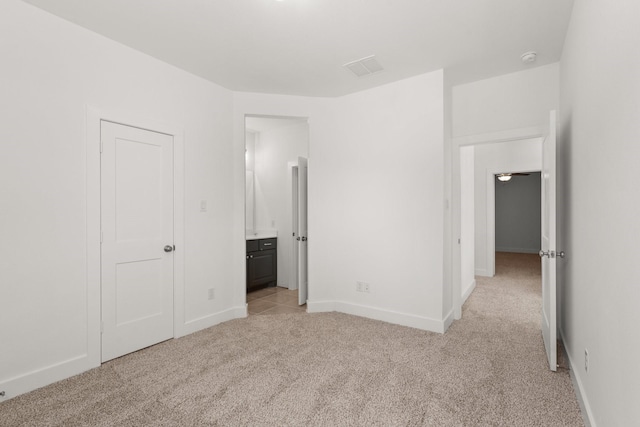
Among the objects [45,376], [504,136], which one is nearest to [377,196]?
[504,136]

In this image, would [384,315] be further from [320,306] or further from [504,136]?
[504,136]

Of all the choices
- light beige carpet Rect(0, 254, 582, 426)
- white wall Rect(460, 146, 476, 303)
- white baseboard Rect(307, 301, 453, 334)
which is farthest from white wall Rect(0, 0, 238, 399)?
white wall Rect(460, 146, 476, 303)

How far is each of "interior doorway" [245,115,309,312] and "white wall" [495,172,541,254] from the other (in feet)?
26.2

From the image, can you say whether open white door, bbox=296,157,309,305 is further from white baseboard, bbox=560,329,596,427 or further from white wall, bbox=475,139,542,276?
white wall, bbox=475,139,542,276

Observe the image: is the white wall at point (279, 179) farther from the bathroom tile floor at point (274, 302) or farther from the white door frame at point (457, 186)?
the white door frame at point (457, 186)

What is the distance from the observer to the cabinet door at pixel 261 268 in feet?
16.8

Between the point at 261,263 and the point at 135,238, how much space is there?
2.59m

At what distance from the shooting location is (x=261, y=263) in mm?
5324

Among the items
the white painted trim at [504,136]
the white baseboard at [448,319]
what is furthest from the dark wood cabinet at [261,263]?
the white painted trim at [504,136]

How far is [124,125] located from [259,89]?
5.17 ft

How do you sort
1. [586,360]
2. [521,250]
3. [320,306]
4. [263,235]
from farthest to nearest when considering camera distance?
[521,250], [263,235], [320,306], [586,360]

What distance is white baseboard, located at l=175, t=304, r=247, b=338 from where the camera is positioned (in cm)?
330

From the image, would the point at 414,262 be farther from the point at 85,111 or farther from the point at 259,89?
the point at 85,111

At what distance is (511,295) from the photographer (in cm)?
477
